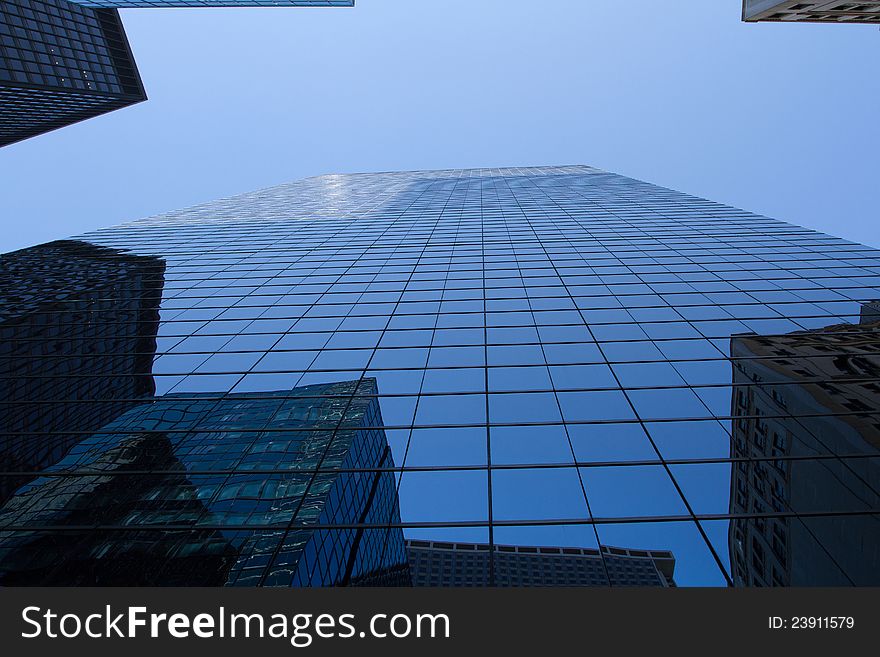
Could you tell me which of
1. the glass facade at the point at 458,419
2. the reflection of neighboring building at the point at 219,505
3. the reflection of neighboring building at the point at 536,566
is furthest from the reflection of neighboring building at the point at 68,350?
the reflection of neighboring building at the point at 536,566

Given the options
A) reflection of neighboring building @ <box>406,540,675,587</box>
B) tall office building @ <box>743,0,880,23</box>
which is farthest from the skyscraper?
reflection of neighboring building @ <box>406,540,675,587</box>

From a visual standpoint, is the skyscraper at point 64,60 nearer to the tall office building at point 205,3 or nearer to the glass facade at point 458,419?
the tall office building at point 205,3

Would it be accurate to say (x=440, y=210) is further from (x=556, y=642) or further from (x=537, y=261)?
(x=556, y=642)

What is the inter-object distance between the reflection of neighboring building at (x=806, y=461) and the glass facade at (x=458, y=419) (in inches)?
2.4

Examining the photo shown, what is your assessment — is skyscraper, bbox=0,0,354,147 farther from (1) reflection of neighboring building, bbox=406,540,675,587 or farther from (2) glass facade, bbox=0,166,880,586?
(1) reflection of neighboring building, bbox=406,540,675,587

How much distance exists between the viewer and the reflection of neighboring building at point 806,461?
32.7 ft

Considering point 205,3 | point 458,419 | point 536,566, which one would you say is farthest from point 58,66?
point 536,566

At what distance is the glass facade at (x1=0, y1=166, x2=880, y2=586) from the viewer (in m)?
10.7

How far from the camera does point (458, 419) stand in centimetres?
1512

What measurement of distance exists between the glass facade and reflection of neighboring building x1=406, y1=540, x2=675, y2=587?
0.15 ft

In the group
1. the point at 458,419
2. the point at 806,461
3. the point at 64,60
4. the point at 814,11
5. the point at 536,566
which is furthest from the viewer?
the point at 64,60

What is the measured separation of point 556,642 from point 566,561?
2.06m

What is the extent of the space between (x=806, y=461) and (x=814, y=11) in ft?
138

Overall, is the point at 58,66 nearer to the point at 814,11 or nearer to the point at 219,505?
the point at 219,505
